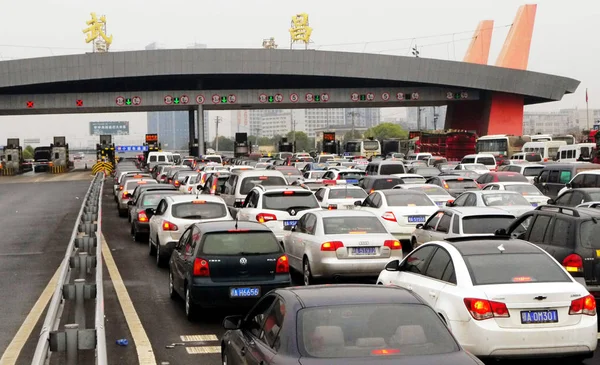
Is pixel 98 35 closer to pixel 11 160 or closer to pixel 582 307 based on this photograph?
pixel 11 160

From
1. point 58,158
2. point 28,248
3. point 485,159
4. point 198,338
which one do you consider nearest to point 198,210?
point 28,248

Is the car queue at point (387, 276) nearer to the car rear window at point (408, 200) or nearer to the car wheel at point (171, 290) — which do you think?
the car rear window at point (408, 200)

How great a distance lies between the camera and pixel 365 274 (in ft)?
51.5

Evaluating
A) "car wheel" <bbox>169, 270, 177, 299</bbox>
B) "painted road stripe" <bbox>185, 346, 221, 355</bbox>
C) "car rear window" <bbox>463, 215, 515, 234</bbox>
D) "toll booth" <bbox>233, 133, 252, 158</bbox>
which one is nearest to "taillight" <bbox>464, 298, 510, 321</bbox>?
"painted road stripe" <bbox>185, 346, 221, 355</bbox>

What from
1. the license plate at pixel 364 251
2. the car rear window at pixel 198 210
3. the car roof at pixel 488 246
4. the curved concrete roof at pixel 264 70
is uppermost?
the curved concrete roof at pixel 264 70

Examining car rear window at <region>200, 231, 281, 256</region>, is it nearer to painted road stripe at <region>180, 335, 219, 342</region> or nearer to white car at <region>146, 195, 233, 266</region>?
painted road stripe at <region>180, 335, 219, 342</region>

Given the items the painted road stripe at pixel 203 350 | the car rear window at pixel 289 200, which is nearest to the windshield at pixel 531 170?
the car rear window at pixel 289 200

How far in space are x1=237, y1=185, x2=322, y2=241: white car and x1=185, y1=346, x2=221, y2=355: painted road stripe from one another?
29.3 ft

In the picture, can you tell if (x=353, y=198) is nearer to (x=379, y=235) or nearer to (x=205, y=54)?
(x=379, y=235)

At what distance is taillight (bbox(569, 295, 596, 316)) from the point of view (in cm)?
945

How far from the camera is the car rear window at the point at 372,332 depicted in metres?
6.38

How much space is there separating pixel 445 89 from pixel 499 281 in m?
74.5

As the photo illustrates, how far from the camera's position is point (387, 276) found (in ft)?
39.4

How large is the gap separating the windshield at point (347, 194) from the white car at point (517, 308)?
656 inches
